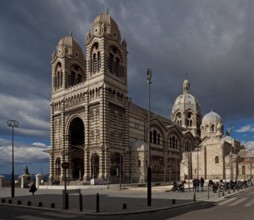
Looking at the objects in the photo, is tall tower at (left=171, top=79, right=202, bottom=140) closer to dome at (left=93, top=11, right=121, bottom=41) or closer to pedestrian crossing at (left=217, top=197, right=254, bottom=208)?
dome at (left=93, top=11, right=121, bottom=41)

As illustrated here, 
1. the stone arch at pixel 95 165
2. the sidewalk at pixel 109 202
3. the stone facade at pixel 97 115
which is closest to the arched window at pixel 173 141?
the stone facade at pixel 97 115

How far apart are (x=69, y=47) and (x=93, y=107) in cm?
1652

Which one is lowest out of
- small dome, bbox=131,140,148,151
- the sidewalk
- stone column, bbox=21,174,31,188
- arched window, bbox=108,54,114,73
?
stone column, bbox=21,174,31,188

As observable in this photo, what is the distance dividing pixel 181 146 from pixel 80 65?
3425cm

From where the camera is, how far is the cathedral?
2288 inches

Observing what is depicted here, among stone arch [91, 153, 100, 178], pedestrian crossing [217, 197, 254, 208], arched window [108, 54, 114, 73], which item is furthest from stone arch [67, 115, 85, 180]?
pedestrian crossing [217, 197, 254, 208]

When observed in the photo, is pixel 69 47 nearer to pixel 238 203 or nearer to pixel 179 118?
pixel 179 118

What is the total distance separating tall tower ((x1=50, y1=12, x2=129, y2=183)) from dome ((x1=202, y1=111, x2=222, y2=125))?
150 feet

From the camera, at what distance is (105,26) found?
60.8m

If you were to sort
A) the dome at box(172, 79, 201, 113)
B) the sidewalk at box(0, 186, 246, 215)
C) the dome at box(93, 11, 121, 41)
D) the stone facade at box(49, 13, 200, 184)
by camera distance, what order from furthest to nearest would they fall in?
the dome at box(172, 79, 201, 113)
the dome at box(93, 11, 121, 41)
the stone facade at box(49, 13, 200, 184)
the sidewalk at box(0, 186, 246, 215)

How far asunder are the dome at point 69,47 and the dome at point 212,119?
48081mm

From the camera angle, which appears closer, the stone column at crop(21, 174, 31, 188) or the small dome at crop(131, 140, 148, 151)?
the stone column at crop(21, 174, 31, 188)

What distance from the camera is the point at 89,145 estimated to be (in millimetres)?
58875

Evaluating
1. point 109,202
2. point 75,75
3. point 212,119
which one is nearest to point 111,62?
point 75,75
